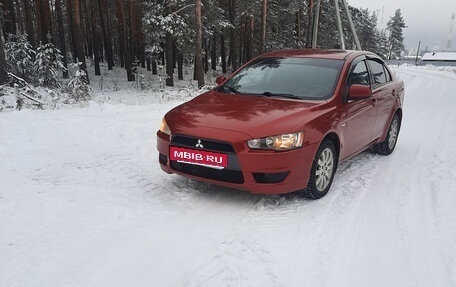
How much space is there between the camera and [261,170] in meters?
3.90

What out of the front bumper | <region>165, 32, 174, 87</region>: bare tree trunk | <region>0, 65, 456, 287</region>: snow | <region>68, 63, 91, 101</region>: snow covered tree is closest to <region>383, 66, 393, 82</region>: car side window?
<region>0, 65, 456, 287</region>: snow

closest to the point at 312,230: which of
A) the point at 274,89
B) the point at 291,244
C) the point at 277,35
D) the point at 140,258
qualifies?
the point at 291,244

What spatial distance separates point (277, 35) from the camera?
34.6 meters

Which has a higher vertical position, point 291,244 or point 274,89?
point 274,89

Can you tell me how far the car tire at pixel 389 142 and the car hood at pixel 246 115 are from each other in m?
2.47

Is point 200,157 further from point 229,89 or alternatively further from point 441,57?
point 441,57

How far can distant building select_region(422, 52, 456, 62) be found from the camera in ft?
251

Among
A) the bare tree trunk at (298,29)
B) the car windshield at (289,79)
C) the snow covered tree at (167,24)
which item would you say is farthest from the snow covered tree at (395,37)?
the car windshield at (289,79)

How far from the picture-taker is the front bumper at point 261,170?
3.87 m

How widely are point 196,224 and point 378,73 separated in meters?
4.14

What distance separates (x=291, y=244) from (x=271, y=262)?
1.26 feet

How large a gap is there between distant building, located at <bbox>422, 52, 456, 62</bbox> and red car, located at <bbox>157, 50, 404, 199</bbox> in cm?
8314

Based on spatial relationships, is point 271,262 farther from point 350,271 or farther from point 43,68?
point 43,68

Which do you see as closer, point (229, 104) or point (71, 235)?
point (71, 235)
